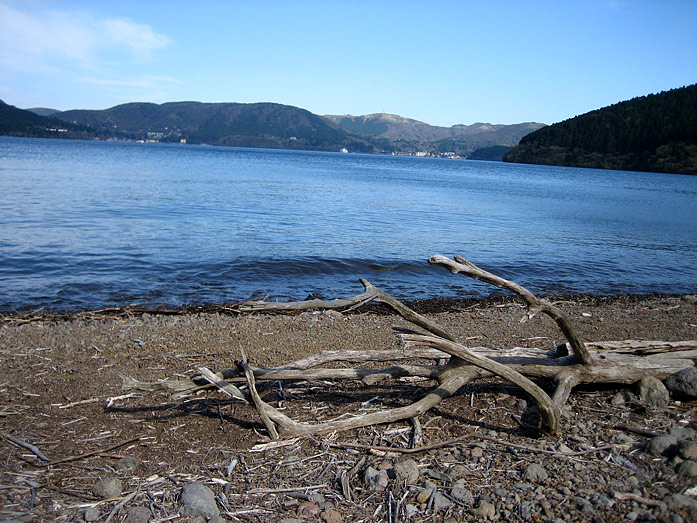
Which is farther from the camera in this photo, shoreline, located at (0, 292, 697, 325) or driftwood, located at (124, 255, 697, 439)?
shoreline, located at (0, 292, 697, 325)

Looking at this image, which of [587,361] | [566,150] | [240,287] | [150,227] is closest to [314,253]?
[240,287]

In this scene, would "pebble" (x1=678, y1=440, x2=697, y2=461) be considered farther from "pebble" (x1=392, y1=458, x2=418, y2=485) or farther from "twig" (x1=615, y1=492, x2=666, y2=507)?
"pebble" (x1=392, y1=458, x2=418, y2=485)

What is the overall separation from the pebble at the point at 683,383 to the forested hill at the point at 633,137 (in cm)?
13055

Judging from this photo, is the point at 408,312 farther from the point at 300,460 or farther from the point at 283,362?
the point at 283,362

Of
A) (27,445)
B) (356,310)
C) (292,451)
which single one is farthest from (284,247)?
(292,451)

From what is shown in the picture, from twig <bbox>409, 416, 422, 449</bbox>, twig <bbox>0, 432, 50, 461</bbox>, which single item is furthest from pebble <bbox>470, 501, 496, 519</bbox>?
twig <bbox>0, 432, 50, 461</bbox>

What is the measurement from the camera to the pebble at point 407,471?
13.1ft

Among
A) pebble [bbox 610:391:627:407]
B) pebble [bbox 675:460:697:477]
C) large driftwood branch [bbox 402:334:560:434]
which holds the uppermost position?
large driftwood branch [bbox 402:334:560:434]

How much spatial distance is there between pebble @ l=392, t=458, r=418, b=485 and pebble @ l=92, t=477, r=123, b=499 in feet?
7.32

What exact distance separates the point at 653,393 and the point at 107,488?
538 centimetres

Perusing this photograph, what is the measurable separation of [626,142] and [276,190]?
11683cm

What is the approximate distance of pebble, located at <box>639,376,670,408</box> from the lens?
5148 millimetres

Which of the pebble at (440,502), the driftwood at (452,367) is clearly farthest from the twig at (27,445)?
the pebble at (440,502)

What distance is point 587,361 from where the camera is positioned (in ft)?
17.2
